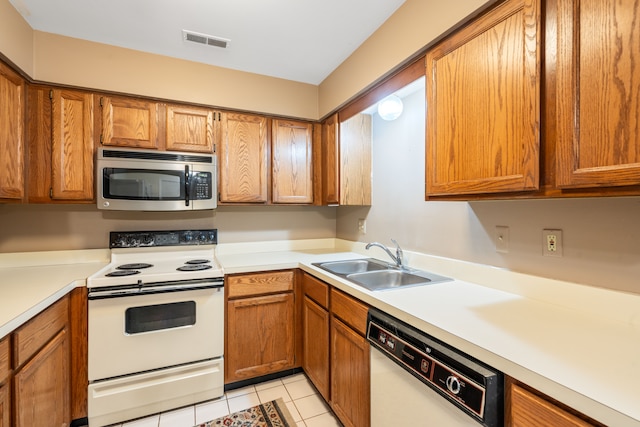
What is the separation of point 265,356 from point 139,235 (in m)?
1.29

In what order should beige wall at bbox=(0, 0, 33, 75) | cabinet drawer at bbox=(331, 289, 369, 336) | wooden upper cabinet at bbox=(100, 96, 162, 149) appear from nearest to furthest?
cabinet drawer at bbox=(331, 289, 369, 336) < beige wall at bbox=(0, 0, 33, 75) < wooden upper cabinet at bbox=(100, 96, 162, 149)

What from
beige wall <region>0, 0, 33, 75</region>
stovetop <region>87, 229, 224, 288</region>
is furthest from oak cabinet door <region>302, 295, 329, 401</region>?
beige wall <region>0, 0, 33, 75</region>

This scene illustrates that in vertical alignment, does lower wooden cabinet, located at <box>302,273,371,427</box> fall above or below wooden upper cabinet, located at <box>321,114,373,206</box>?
below

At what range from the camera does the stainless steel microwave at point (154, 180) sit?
193 cm

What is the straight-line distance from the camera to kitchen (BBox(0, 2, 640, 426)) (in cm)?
105

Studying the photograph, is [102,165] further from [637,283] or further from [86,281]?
[637,283]

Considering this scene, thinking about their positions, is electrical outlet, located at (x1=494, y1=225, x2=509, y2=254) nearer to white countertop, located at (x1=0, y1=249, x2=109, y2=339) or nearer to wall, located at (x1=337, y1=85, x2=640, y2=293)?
wall, located at (x1=337, y1=85, x2=640, y2=293)

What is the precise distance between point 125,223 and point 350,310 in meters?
1.82

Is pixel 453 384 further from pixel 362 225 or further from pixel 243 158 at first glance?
pixel 243 158

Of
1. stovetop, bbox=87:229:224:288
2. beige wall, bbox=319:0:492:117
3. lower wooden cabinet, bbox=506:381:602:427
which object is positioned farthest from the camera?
stovetop, bbox=87:229:224:288

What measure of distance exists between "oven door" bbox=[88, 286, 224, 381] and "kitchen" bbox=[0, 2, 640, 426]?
73cm

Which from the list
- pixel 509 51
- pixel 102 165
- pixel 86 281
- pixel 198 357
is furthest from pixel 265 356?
pixel 509 51

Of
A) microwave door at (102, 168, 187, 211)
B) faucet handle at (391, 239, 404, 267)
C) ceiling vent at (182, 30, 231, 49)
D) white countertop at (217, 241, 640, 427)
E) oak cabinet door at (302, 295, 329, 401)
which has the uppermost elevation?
ceiling vent at (182, 30, 231, 49)

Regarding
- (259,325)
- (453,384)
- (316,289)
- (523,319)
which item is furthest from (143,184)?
(523,319)
